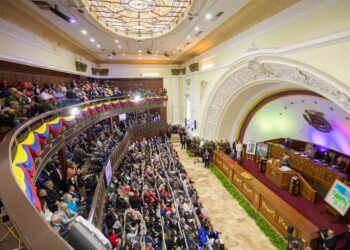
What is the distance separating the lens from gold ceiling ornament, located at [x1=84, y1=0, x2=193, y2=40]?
740cm

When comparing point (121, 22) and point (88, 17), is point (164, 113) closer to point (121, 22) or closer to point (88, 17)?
point (121, 22)

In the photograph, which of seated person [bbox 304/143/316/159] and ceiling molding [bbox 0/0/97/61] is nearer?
ceiling molding [bbox 0/0/97/61]

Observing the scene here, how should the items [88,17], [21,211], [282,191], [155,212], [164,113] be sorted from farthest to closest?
[164,113] < [282,191] < [88,17] < [155,212] < [21,211]

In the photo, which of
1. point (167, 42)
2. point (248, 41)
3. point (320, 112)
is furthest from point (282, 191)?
point (167, 42)

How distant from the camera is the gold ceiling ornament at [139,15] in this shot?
7398 mm

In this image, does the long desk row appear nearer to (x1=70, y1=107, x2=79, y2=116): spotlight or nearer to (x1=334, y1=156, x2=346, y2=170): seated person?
(x1=334, y1=156, x2=346, y2=170): seated person

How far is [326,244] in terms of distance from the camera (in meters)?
5.23

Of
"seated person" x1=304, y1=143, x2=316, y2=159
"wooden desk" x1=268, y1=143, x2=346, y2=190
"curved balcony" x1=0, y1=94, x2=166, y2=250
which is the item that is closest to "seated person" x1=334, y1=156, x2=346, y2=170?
"wooden desk" x1=268, y1=143, x2=346, y2=190

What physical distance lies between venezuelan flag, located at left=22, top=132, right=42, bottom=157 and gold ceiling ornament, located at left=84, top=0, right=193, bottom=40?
5.41 meters

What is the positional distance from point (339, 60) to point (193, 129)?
38.7ft

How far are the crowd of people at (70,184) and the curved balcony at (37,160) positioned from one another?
9.3 inches

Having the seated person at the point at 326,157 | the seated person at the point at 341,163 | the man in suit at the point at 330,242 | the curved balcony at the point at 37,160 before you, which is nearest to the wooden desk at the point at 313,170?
the seated person at the point at 341,163

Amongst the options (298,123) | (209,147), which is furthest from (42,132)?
(298,123)

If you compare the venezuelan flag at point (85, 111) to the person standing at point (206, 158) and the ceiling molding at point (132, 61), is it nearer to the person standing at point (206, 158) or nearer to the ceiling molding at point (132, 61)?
the person standing at point (206, 158)
